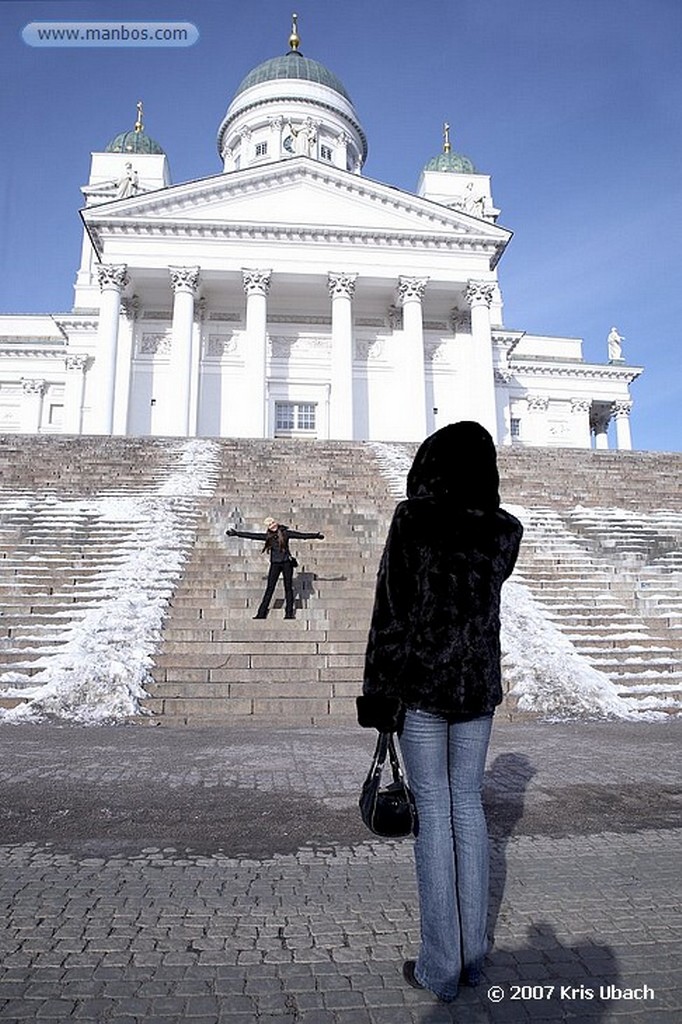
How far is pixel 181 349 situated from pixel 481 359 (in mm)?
13602

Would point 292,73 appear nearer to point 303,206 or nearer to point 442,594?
point 303,206

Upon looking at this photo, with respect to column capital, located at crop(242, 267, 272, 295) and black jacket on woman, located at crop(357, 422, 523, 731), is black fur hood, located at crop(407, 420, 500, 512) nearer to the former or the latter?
black jacket on woman, located at crop(357, 422, 523, 731)

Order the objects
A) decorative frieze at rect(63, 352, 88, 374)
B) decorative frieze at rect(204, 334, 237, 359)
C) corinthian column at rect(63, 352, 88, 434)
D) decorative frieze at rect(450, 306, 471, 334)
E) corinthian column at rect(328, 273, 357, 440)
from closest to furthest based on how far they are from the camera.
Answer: corinthian column at rect(328, 273, 357, 440)
decorative frieze at rect(204, 334, 237, 359)
decorative frieze at rect(450, 306, 471, 334)
corinthian column at rect(63, 352, 88, 434)
decorative frieze at rect(63, 352, 88, 374)

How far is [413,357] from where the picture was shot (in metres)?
33.1

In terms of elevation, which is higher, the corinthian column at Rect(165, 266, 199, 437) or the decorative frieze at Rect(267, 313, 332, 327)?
the decorative frieze at Rect(267, 313, 332, 327)

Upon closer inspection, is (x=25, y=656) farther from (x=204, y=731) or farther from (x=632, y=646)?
(x=632, y=646)

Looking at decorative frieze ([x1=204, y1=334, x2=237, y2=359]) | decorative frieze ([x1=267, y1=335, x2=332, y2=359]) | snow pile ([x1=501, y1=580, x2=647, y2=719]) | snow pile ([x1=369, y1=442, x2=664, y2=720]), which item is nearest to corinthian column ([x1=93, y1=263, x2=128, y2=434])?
decorative frieze ([x1=204, y1=334, x2=237, y2=359])

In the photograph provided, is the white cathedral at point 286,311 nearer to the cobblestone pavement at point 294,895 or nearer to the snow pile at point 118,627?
the snow pile at point 118,627

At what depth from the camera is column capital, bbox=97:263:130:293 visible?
32.1 m

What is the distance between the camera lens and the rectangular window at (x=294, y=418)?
36094mm

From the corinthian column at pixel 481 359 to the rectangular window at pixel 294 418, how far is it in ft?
26.1

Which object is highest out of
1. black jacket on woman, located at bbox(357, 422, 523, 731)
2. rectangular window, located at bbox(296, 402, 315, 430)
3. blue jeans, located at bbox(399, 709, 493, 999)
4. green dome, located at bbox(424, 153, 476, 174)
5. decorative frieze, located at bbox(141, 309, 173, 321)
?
green dome, located at bbox(424, 153, 476, 174)

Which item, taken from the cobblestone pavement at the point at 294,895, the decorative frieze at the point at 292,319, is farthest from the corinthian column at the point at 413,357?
the cobblestone pavement at the point at 294,895

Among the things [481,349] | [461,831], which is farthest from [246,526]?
[481,349]
